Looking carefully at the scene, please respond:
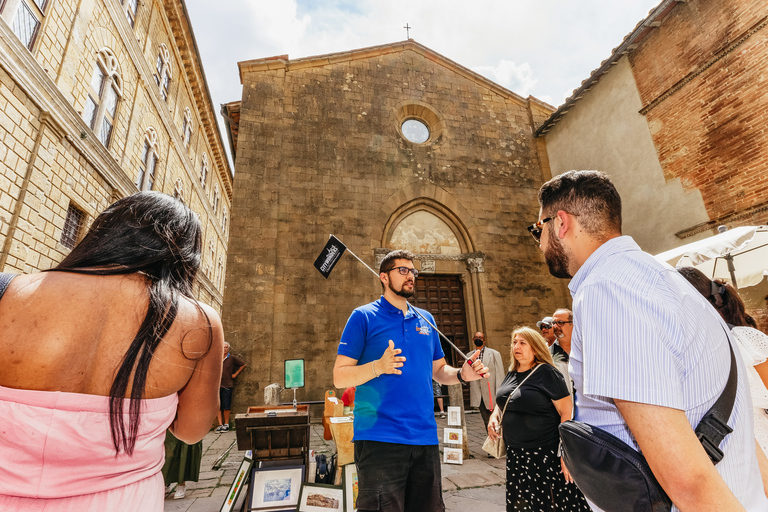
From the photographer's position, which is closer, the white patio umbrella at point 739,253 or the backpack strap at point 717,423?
the backpack strap at point 717,423

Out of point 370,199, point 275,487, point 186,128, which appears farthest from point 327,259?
point 186,128

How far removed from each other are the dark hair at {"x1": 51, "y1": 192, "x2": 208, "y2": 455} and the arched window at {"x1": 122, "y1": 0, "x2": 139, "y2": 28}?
15.3 metres

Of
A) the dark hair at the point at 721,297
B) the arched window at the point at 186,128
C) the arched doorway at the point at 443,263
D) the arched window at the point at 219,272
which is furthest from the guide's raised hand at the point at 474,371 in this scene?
the arched window at the point at 219,272

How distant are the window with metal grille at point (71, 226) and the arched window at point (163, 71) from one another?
7429 mm

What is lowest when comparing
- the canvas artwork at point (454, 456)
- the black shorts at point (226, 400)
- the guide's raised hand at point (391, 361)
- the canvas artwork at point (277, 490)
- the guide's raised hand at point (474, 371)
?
the canvas artwork at point (454, 456)

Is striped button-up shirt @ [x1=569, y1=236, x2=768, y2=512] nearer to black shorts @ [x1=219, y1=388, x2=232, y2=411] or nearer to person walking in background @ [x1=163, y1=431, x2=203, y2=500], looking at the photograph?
person walking in background @ [x1=163, y1=431, x2=203, y2=500]

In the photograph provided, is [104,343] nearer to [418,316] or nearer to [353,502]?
[418,316]

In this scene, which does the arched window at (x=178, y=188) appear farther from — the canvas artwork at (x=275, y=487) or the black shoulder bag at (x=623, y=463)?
the black shoulder bag at (x=623, y=463)

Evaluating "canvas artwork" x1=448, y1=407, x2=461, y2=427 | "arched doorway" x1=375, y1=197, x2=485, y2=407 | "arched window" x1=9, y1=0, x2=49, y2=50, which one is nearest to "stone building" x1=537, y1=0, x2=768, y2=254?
"arched doorway" x1=375, y1=197, x2=485, y2=407

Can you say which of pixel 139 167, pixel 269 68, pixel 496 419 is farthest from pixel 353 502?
pixel 139 167

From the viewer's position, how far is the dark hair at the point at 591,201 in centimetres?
134

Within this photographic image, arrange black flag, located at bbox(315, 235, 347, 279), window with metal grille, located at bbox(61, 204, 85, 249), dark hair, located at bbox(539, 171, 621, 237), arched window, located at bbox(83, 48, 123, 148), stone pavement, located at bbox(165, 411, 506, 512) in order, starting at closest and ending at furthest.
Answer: dark hair, located at bbox(539, 171, 621, 237), stone pavement, located at bbox(165, 411, 506, 512), black flag, located at bbox(315, 235, 347, 279), window with metal grille, located at bbox(61, 204, 85, 249), arched window, located at bbox(83, 48, 123, 148)

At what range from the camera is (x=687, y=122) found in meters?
8.55

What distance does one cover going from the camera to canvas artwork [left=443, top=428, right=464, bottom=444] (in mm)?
5230
